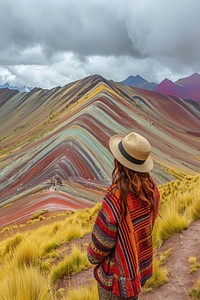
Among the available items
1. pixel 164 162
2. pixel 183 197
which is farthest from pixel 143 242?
pixel 164 162

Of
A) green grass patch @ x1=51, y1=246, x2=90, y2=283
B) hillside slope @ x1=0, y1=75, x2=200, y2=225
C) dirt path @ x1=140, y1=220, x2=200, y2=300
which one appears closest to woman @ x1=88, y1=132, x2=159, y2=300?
dirt path @ x1=140, y1=220, x2=200, y2=300

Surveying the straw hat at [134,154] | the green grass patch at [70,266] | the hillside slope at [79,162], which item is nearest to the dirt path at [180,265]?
the green grass patch at [70,266]

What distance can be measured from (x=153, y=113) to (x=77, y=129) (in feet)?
155

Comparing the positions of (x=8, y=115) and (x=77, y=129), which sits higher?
(x=8, y=115)

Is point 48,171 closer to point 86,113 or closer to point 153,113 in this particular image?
point 86,113

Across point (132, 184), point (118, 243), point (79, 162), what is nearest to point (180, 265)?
point (118, 243)

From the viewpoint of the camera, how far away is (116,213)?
2.92m

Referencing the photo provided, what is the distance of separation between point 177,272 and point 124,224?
8.18ft

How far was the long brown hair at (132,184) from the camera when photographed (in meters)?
2.92

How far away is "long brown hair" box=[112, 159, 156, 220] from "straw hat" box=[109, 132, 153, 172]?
0.06 metres

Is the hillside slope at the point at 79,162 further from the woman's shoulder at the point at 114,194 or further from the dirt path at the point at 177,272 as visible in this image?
the woman's shoulder at the point at 114,194

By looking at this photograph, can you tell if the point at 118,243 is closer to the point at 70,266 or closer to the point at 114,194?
the point at 114,194

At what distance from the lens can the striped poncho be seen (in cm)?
294

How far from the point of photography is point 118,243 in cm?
300
